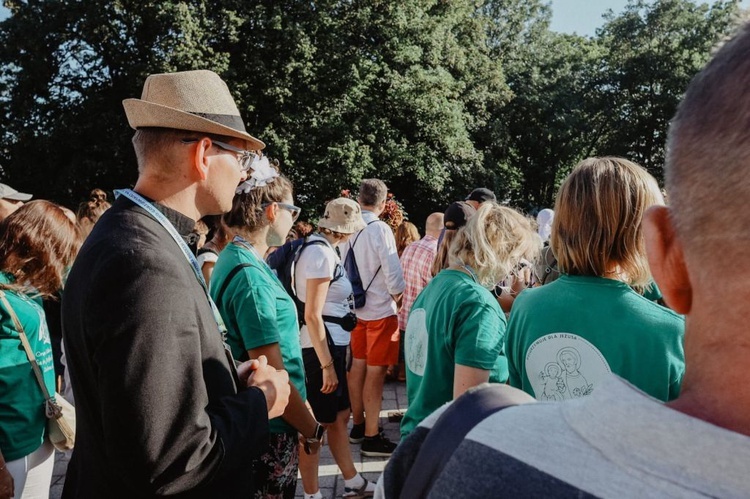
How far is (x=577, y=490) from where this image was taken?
1.90 feet

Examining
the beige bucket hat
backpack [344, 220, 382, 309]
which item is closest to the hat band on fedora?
the beige bucket hat

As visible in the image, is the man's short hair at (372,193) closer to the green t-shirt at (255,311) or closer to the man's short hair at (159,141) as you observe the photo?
the green t-shirt at (255,311)

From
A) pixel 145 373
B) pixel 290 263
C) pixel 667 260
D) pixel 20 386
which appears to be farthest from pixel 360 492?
pixel 667 260

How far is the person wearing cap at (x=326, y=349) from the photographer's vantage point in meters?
3.94

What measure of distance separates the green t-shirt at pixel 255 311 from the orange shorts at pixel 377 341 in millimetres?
2441

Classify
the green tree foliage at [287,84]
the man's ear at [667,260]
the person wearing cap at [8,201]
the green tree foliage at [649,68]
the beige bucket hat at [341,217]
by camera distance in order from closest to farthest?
the man's ear at [667,260] < the person wearing cap at [8,201] < the beige bucket hat at [341,217] < the green tree foliage at [287,84] < the green tree foliage at [649,68]

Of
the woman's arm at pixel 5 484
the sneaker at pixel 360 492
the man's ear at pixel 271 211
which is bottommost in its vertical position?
the sneaker at pixel 360 492

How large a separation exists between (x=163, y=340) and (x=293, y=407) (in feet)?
3.51

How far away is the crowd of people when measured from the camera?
0.60 meters

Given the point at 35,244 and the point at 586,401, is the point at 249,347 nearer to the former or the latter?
the point at 35,244

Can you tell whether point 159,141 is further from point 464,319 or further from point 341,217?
point 341,217

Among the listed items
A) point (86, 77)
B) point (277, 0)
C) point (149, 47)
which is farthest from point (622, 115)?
point (86, 77)

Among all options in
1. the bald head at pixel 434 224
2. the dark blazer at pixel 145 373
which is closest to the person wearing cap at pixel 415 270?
the bald head at pixel 434 224

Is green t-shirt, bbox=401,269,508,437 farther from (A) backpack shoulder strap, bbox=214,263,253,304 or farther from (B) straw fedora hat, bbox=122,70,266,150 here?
(B) straw fedora hat, bbox=122,70,266,150
